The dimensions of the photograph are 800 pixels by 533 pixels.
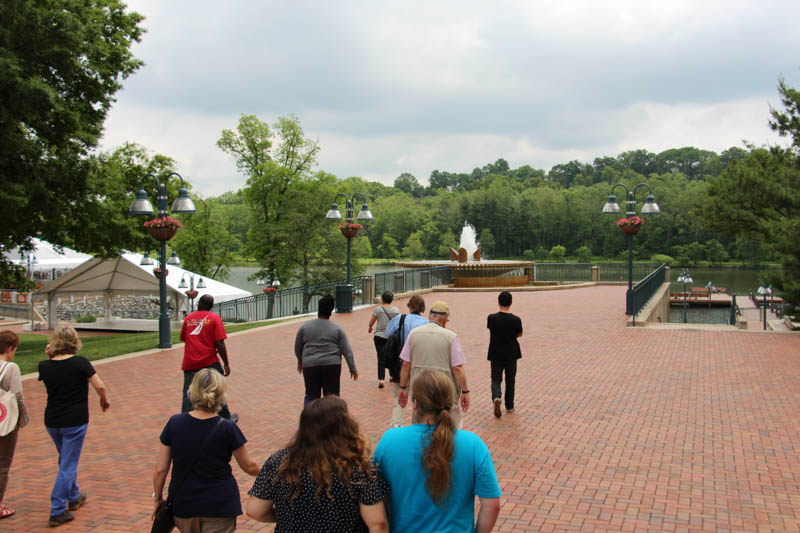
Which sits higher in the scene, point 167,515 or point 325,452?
point 325,452

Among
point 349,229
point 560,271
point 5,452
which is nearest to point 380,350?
point 5,452

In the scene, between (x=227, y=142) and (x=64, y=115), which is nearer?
(x=64, y=115)

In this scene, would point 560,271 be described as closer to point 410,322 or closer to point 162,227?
point 162,227

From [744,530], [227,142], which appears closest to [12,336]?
[744,530]

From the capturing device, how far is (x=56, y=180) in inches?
624

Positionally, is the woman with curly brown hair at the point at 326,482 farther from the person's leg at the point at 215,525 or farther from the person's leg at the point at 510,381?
the person's leg at the point at 510,381

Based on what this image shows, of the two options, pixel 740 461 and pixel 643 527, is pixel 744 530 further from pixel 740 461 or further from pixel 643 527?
pixel 740 461

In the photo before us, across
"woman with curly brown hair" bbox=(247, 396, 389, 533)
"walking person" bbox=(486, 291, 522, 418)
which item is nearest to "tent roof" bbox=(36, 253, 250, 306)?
"walking person" bbox=(486, 291, 522, 418)

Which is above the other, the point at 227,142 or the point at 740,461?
the point at 227,142

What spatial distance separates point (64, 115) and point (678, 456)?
52.1 ft

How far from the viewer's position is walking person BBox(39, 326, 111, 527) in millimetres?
5184

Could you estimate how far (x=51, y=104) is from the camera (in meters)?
14.3

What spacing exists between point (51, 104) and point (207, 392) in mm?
13383

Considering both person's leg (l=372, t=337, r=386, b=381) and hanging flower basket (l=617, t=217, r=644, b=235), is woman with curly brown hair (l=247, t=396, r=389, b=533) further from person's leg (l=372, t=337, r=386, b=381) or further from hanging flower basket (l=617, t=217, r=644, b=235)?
hanging flower basket (l=617, t=217, r=644, b=235)
